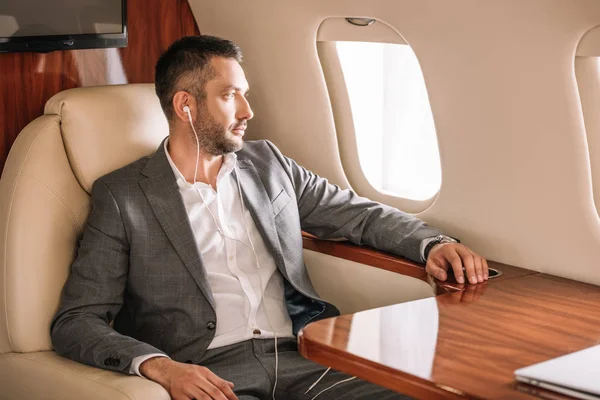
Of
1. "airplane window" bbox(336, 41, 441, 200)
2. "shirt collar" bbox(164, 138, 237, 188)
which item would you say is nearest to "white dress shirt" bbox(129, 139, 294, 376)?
"shirt collar" bbox(164, 138, 237, 188)

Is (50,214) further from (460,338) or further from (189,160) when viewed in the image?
(460,338)

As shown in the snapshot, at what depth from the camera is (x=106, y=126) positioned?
7.91 ft

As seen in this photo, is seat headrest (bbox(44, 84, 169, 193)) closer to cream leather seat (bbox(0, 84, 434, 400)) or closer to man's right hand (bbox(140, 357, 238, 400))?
cream leather seat (bbox(0, 84, 434, 400))

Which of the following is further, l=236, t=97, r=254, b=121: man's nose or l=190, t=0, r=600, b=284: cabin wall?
l=236, t=97, r=254, b=121: man's nose

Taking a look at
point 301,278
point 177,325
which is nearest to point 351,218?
point 301,278

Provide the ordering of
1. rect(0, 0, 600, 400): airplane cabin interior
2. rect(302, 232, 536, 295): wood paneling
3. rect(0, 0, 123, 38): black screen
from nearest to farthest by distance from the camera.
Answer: rect(0, 0, 600, 400): airplane cabin interior → rect(302, 232, 536, 295): wood paneling → rect(0, 0, 123, 38): black screen

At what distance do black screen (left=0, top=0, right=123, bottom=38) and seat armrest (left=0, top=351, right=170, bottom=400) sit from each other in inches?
33.3

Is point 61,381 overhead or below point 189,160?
below

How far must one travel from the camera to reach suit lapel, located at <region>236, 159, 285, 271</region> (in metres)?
2.42

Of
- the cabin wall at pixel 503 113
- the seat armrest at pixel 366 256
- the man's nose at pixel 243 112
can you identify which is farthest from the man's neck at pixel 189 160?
the cabin wall at pixel 503 113

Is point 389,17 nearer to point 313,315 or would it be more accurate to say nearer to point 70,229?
point 313,315

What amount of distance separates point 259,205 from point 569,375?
1.10 m

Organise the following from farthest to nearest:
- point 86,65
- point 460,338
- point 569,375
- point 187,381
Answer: point 86,65 → point 187,381 → point 460,338 → point 569,375

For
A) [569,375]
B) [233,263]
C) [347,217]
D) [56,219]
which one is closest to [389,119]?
[347,217]
